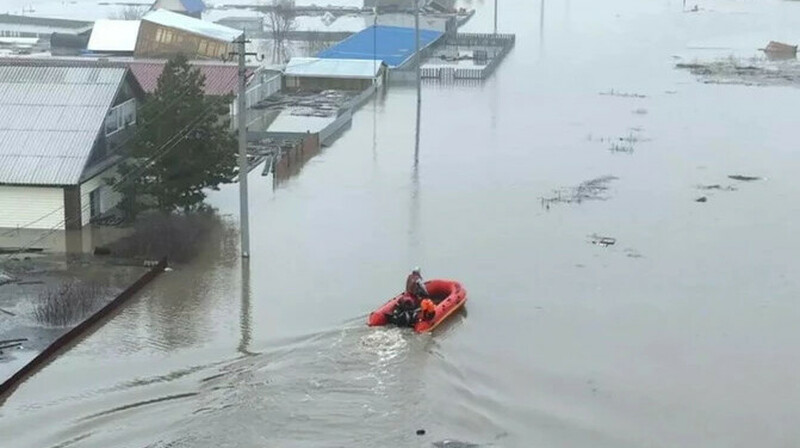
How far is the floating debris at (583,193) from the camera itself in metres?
21.7

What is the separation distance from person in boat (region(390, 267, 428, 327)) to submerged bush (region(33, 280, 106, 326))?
3.92 m

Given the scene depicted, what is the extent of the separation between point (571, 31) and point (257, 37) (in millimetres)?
16852

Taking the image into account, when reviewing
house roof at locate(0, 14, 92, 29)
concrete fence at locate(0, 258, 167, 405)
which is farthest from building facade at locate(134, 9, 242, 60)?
concrete fence at locate(0, 258, 167, 405)

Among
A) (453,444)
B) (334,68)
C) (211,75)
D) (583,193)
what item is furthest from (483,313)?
(334,68)

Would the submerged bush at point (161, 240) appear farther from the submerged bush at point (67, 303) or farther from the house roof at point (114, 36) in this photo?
the house roof at point (114, 36)

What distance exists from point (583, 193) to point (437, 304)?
8.34m

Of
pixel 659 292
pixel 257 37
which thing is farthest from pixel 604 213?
pixel 257 37

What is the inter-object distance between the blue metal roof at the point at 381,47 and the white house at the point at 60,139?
2038cm

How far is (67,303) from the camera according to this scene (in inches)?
561

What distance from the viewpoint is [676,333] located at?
1444 cm

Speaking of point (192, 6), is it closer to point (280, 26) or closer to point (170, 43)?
point (280, 26)

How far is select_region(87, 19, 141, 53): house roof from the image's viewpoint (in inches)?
1393

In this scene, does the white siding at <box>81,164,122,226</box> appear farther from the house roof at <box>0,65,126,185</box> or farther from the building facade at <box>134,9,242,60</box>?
the building facade at <box>134,9,242,60</box>

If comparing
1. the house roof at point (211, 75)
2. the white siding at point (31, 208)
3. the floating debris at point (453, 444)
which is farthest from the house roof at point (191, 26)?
the floating debris at point (453, 444)
